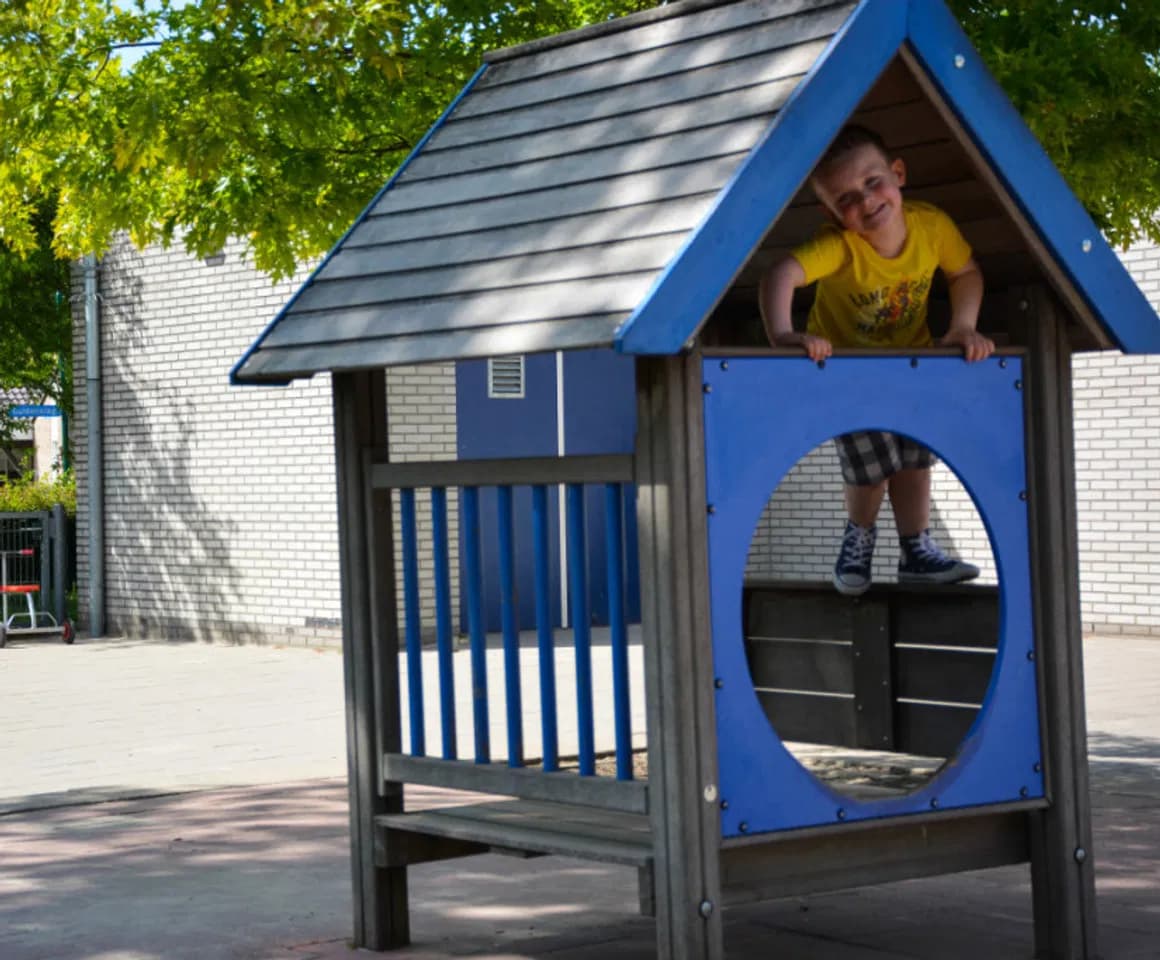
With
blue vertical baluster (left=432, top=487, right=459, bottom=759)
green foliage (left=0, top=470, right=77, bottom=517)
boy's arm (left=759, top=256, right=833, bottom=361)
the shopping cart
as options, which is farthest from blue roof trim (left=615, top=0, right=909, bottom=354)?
green foliage (left=0, top=470, right=77, bottom=517)

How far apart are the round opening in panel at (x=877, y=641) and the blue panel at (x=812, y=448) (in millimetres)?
264

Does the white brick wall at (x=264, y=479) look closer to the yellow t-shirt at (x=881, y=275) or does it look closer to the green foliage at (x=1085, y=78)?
the green foliage at (x=1085, y=78)

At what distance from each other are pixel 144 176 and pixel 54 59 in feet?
2.18

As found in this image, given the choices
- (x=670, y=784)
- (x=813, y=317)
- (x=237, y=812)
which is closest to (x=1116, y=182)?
(x=813, y=317)

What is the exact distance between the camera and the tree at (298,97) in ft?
26.6

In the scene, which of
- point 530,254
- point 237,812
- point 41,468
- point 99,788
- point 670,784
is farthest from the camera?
point 41,468

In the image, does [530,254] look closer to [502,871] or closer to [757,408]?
[757,408]

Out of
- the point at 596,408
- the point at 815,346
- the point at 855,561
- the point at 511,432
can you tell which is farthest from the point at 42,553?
the point at 815,346

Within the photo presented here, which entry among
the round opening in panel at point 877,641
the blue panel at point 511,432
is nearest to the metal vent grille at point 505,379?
the blue panel at point 511,432

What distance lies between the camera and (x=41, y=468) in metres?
49.5

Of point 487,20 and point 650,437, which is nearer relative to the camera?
point 650,437

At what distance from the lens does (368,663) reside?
5.66 metres

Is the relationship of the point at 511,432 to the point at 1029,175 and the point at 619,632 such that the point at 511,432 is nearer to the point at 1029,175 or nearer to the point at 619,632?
the point at 1029,175

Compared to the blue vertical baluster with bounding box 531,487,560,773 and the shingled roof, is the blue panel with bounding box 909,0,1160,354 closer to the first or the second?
the shingled roof
